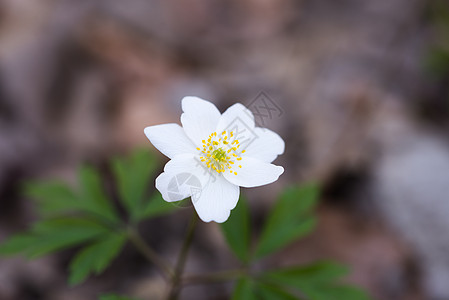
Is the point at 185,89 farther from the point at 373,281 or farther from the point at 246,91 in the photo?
the point at 373,281

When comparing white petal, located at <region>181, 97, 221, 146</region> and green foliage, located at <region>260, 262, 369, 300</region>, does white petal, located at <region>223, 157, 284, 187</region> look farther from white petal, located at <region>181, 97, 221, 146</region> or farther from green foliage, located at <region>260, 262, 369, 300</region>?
green foliage, located at <region>260, 262, 369, 300</region>

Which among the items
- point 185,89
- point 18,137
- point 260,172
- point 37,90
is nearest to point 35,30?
point 37,90

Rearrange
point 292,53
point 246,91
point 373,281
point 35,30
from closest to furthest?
point 373,281
point 35,30
point 246,91
point 292,53

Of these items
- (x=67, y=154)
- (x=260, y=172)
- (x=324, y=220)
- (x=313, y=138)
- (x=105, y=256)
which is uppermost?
(x=313, y=138)

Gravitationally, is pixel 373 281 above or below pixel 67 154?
below

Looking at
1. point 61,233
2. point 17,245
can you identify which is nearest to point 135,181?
point 61,233

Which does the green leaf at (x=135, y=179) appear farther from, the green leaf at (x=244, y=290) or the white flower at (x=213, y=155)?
the white flower at (x=213, y=155)

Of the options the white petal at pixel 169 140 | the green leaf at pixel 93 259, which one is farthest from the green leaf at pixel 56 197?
the white petal at pixel 169 140
